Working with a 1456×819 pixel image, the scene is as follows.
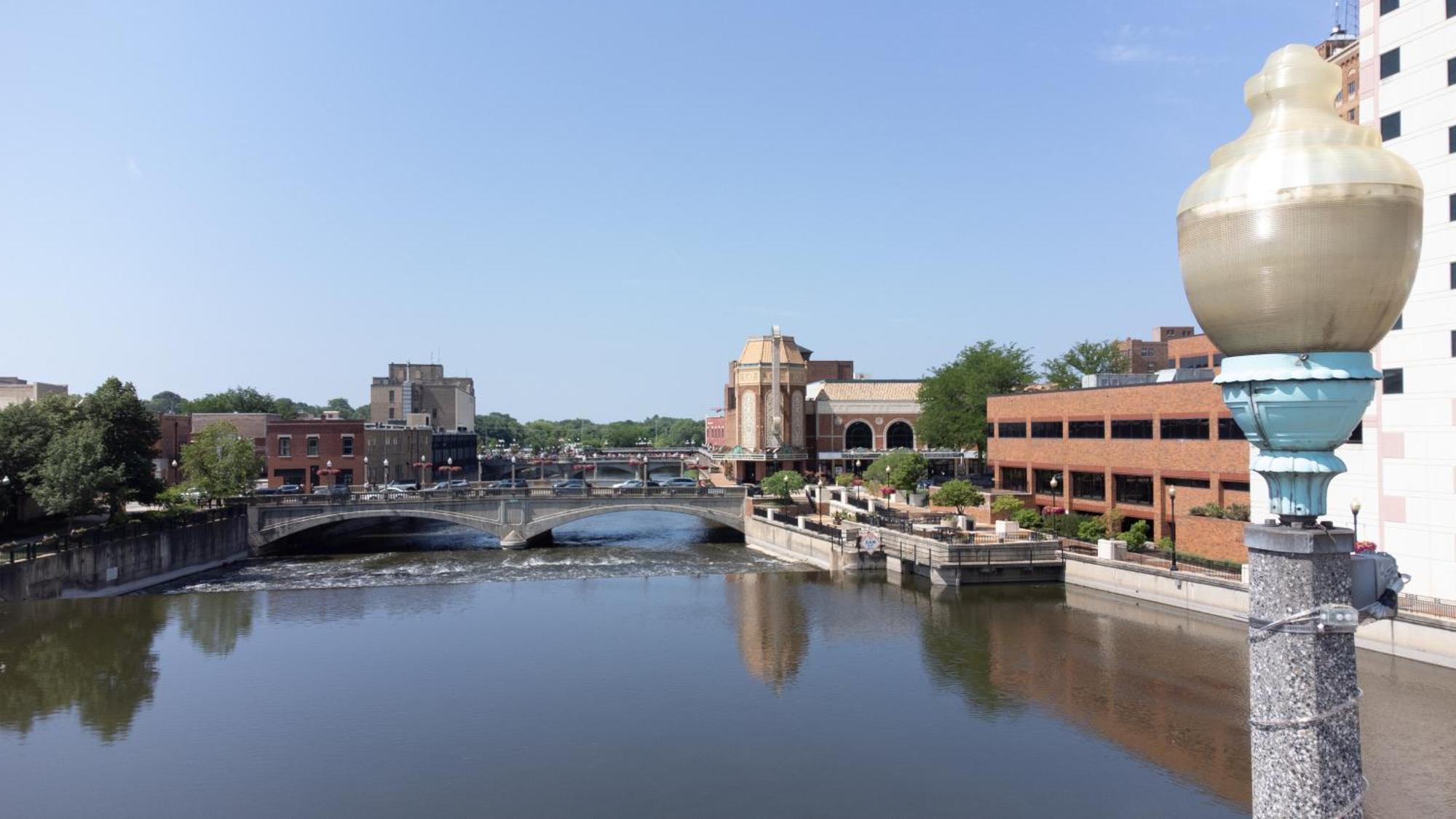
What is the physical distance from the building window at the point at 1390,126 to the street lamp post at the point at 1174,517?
1921 centimetres

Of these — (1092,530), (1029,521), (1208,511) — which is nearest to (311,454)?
(1029,521)

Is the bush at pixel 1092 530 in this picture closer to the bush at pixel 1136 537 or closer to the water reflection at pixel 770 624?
the bush at pixel 1136 537

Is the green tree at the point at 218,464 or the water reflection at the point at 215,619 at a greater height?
the green tree at the point at 218,464

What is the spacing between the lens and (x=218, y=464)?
69.7 m

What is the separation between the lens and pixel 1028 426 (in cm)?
6931

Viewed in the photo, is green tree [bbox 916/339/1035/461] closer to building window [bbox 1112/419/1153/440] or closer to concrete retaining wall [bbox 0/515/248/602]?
building window [bbox 1112/419/1153/440]

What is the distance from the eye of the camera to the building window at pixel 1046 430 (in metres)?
65.2

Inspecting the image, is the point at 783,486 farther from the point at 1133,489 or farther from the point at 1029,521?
the point at 1133,489

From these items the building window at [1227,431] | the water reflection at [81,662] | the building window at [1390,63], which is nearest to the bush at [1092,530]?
the building window at [1227,431]

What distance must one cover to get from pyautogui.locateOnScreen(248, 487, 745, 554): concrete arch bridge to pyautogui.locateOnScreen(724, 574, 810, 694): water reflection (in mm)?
17757

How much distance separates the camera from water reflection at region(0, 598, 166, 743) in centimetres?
3328

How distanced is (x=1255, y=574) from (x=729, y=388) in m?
110

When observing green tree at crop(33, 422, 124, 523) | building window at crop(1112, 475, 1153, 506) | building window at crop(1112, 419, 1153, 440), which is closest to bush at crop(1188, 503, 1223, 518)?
building window at crop(1112, 475, 1153, 506)

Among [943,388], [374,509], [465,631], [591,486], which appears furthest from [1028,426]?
[374,509]
